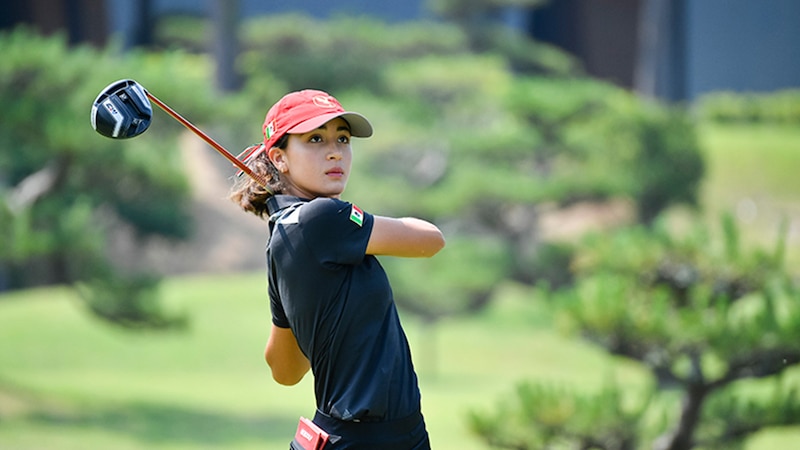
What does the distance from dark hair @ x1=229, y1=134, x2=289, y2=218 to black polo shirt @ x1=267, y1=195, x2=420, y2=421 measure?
2.7 inches

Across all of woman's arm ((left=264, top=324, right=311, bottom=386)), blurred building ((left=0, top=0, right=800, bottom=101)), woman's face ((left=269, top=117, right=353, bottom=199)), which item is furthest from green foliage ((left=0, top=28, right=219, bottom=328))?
woman's face ((left=269, top=117, right=353, bottom=199))

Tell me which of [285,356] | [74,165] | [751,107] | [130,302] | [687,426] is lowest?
[285,356]

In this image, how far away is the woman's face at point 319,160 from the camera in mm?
1262

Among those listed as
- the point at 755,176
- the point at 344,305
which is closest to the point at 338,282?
the point at 344,305

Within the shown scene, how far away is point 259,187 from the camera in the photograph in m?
1.31

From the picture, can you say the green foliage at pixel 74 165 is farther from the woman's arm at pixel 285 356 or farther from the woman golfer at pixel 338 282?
the woman golfer at pixel 338 282

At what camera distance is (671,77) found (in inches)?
193

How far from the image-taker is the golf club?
1221 mm

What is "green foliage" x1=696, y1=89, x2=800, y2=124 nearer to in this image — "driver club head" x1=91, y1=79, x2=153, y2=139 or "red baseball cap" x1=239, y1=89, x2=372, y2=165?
"red baseball cap" x1=239, y1=89, x2=372, y2=165

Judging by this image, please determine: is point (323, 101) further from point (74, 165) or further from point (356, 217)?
point (74, 165)

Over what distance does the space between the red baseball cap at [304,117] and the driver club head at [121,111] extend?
156 millimetres

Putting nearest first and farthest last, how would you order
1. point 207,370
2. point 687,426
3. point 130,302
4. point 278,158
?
point 278,158, point 687,426, point 130,302, point 207,370

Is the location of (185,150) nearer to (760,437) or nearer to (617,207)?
(617,207)

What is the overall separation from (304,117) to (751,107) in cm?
402
